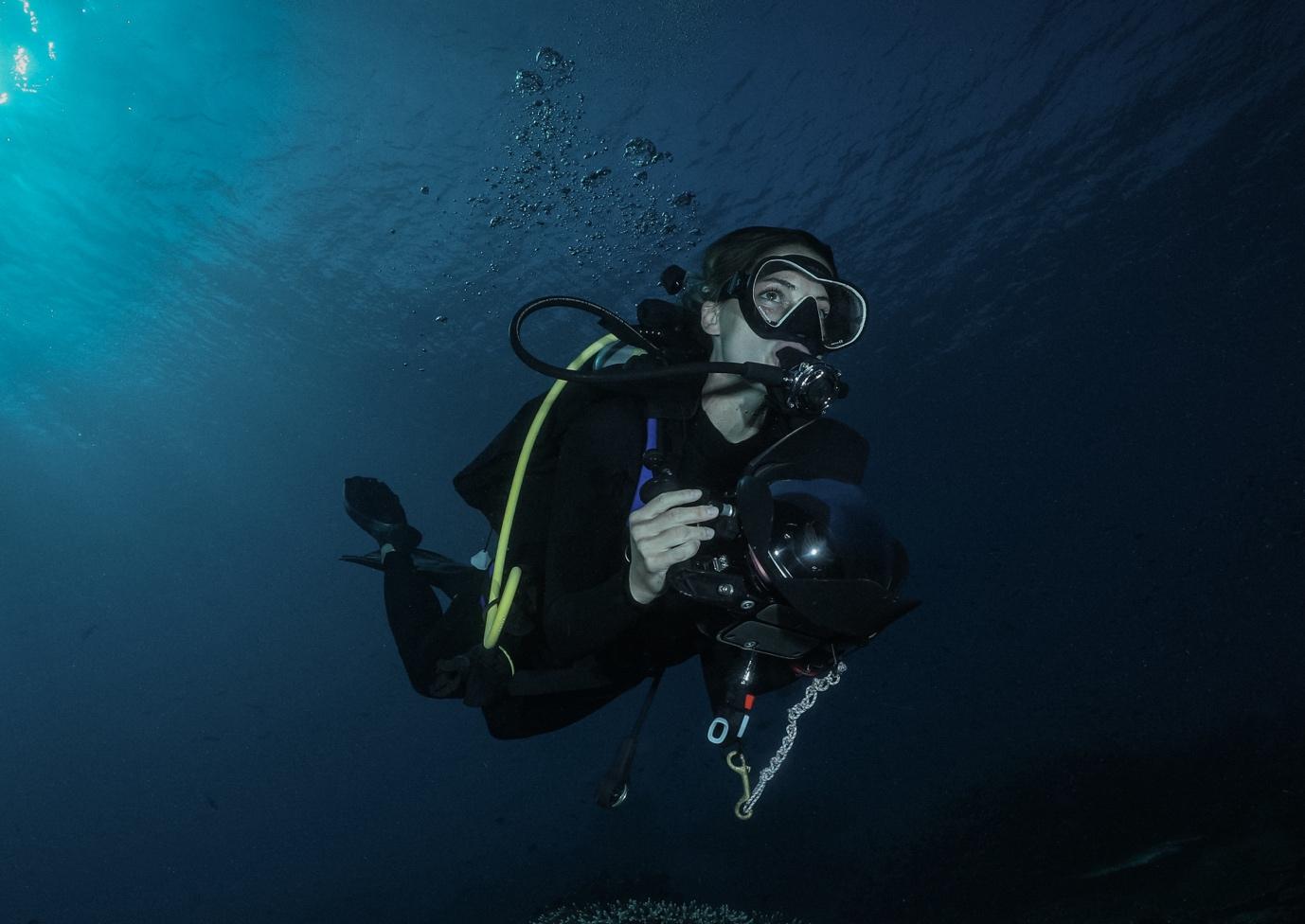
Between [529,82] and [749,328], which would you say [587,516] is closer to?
[749,328]

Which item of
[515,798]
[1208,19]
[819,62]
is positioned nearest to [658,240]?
[819,62]

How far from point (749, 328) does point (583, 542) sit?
123 cm

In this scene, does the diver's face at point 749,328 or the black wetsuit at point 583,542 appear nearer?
the black wetsuit at point 583,542

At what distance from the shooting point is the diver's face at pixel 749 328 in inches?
112

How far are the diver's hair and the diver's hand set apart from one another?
176 cm

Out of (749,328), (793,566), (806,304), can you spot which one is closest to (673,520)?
(793,566)

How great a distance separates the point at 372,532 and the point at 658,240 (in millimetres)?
13666

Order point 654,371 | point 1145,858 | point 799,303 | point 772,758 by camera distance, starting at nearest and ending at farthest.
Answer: point 772,758 < point 654,371 < point 799,303 < point 1145,858

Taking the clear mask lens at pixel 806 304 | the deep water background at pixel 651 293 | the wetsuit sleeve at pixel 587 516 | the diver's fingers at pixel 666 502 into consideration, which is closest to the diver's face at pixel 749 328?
the clear mask lens at pixel 806 304

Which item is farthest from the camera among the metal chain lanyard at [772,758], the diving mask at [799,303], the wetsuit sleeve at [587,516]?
the diving mask at [799,303]

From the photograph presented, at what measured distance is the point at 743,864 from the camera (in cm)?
1573

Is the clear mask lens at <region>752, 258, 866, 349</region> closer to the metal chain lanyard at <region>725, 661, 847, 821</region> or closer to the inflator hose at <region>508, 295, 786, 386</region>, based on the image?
the inflator hose at <region>508, 295, 786, 386</region>

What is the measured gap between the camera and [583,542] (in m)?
2.55

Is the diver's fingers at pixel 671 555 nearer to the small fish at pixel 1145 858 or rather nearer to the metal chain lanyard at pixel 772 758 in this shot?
the metal chain lanyard at pixel 772 758
